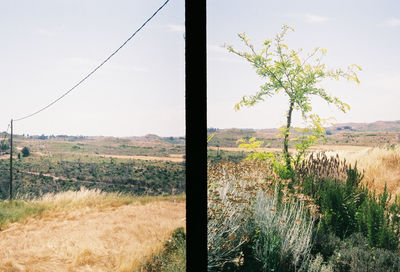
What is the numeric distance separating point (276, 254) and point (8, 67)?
12.7ft

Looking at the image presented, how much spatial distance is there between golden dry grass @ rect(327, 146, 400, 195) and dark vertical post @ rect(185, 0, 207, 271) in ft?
12.8

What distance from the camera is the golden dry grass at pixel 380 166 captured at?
5.08 m

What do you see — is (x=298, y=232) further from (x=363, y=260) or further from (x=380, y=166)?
(x=380, y=166)

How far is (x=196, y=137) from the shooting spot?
166 cm

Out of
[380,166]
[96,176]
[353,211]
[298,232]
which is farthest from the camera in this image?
[96,176]

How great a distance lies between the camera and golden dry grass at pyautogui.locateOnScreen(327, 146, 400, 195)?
5084 mm

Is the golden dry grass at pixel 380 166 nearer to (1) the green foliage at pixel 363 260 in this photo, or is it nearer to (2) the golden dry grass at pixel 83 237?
(1) the green foliage at pixel 363 260

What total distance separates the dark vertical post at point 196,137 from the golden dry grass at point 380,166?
3.91m

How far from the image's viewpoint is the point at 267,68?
18.6ft

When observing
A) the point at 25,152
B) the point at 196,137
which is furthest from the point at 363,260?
the point at 25,152

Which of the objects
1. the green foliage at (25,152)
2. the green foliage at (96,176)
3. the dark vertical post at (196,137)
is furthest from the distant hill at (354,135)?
the dark vertical post at (196,137)

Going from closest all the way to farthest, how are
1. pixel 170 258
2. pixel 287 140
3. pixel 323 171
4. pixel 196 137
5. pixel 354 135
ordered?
pixel 196 137 < pixel 170 258 < pixel 323 171 < pixel 287 140 < pixel 354 135

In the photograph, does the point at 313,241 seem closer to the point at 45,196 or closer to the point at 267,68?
the point at 267,68

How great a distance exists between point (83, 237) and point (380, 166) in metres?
4.77
